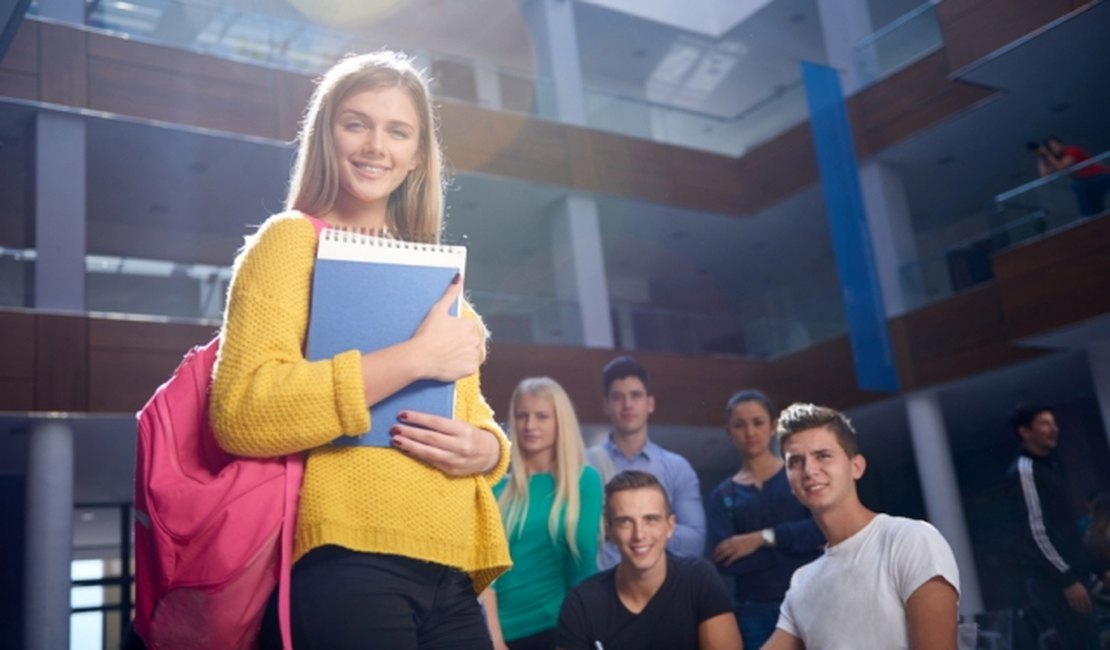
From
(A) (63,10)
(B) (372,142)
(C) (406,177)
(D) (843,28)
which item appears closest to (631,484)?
(C) (406,177)

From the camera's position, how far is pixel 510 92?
13.2 metres

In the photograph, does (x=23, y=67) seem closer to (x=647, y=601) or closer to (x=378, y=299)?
(x=647, y=601)

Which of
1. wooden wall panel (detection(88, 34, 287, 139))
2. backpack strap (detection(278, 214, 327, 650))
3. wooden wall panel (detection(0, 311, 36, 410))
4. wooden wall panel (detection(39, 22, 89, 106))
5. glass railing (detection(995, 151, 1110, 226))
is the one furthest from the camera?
wooden wall panel (detection(88, 34, 287, 139))

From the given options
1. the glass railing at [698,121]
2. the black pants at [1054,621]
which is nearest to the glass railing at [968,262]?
the glass railing at [698,121]

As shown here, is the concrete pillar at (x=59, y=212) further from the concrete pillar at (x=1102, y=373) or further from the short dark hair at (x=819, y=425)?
the concrete pillar at (x=1102, y=373)

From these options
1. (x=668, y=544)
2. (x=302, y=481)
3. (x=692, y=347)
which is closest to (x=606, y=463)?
(x=668, y=544)

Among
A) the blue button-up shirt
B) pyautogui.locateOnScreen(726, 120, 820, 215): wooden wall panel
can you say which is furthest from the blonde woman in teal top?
pyautogui.locateOnScreen(726, 120, 820, 215): wooden wall panel

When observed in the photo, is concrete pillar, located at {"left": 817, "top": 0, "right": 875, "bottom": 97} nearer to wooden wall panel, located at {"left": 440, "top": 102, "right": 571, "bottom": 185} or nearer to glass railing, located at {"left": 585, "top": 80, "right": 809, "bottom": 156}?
glass railing, located at {"left": 585, "top": 80, "right": 809, "bottom": 156}

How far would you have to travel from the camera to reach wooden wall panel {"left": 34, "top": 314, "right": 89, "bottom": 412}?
9477 millimetres

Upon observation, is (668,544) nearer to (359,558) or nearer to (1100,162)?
(359,558)

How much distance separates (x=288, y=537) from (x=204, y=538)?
0.30 feet

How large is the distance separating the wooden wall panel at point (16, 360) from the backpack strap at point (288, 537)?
901cm

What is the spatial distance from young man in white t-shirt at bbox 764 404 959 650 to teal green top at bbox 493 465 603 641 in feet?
2.67

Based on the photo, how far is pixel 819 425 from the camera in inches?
128
